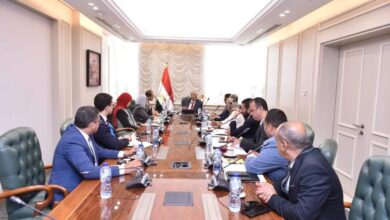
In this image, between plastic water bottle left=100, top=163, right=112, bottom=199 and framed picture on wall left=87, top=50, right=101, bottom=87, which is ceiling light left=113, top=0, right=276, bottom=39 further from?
plastic water bottle left=100, top=163, right=112, bottom=199

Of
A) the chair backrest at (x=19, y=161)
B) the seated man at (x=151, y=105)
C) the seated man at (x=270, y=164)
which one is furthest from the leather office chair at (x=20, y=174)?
the seated man at (x=151, y=105)

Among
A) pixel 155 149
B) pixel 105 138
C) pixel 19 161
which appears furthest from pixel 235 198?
pixel 105 138

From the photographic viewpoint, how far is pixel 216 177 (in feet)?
5.83

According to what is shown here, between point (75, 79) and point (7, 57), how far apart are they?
1.58 meters

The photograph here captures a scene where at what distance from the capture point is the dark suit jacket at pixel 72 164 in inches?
70.9

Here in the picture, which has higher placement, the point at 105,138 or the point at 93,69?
the point at 93,69

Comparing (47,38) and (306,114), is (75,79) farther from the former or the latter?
(306,114)

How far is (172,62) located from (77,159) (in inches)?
236

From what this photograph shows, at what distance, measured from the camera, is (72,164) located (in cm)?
186

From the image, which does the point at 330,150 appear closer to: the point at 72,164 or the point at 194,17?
the point at 72,164

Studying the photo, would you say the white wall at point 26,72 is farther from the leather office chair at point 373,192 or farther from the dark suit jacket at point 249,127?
the leather office chair at point 373,192

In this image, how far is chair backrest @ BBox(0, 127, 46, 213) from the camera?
73.3 inches

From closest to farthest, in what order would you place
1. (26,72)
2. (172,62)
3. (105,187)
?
(105,187) → (26,72) → (172,62)

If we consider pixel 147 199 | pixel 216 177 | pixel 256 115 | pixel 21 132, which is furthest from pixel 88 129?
pixel 256 115
